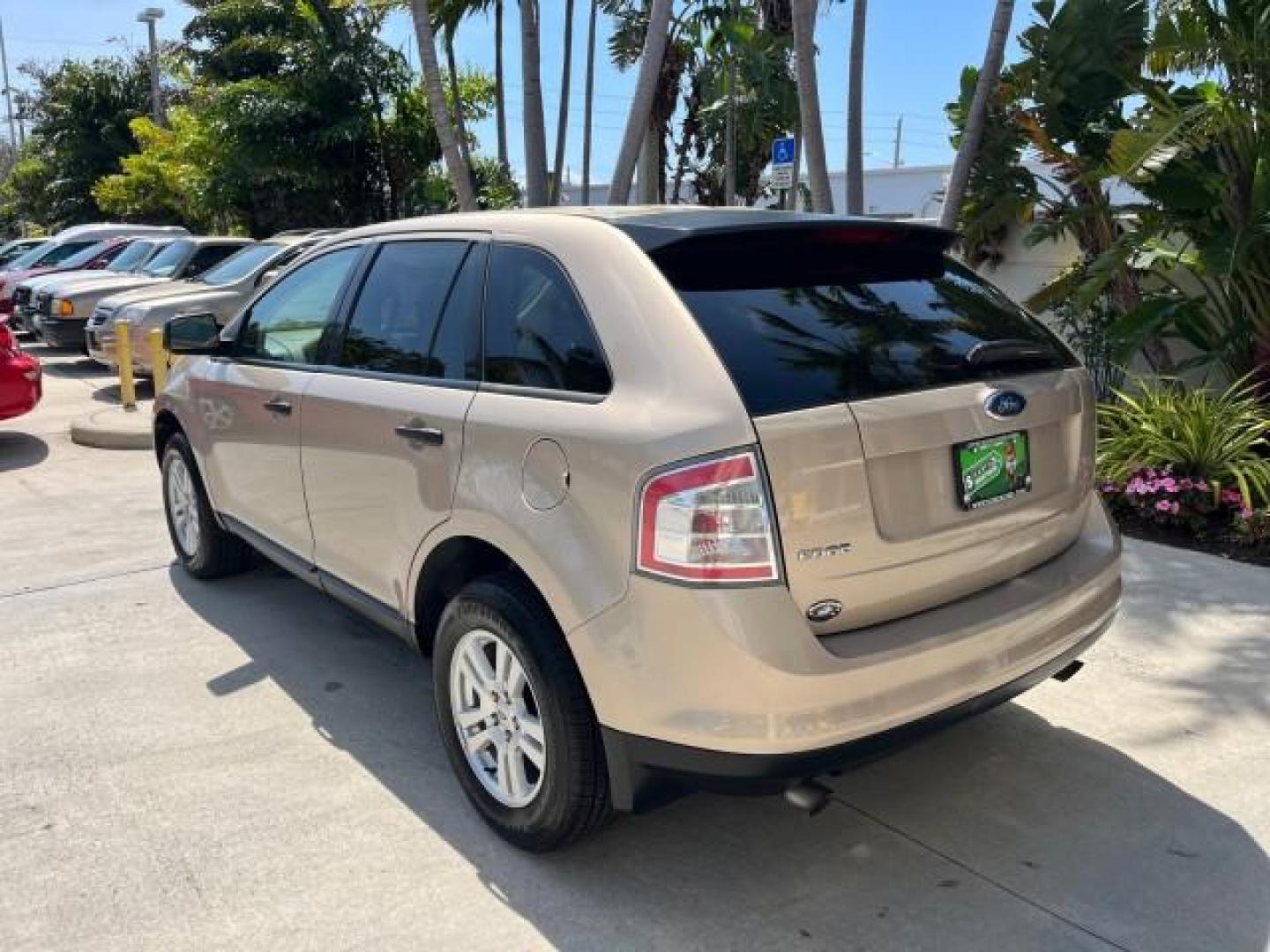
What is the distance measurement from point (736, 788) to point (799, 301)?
1.27 metres

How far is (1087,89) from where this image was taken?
8.37 m

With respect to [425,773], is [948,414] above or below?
above

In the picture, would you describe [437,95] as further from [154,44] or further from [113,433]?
[154,44]

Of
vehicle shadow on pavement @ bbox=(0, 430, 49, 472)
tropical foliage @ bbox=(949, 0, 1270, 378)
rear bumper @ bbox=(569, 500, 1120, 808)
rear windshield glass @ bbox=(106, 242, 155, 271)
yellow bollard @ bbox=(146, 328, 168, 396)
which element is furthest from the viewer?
rear windshield glass @ bbox=(106, 242, 155, 271)

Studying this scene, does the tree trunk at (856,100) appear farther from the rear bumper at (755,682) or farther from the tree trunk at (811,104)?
the rear bumper at (755,682)

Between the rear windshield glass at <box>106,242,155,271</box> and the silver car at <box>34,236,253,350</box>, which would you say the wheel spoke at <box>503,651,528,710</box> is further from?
the rear windshield glass at <box>106,242,155,271</box>

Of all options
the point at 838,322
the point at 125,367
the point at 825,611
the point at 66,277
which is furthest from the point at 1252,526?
the point at 66,277

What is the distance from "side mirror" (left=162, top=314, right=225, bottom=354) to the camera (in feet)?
15.4

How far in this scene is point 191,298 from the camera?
1080 centimetres

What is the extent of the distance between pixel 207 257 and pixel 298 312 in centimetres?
1040

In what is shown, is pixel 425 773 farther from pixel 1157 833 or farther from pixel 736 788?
pixel 1157 833

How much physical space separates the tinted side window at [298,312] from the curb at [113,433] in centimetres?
472

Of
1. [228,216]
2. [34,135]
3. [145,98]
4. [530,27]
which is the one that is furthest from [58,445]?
[34,135]

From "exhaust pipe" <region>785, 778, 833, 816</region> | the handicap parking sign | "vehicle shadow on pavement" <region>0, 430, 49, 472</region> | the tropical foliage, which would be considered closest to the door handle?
"exhaust pipe" <region>785, 778, 833, 816</region>
